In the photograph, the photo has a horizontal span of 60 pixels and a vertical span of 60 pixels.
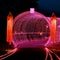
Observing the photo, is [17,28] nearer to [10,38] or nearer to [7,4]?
[10,38]

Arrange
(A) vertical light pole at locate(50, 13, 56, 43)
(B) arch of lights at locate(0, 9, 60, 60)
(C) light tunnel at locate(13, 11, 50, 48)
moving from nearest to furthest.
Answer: (A) vertical light pole at locate(50, 13, 56, 43), (B) arch of lights at locate(0, 9, 60, 60), (C) light tunnel at locate(13, 11, 50, 48)

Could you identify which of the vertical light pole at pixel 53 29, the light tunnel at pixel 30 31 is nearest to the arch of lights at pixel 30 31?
the light tunnel at pixel 30 31

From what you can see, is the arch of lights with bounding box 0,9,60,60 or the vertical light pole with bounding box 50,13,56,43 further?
the arch of lights with bounding box 0,9,60,60

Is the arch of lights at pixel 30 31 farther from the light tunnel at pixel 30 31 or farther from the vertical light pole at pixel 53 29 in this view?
the vertical light pole at pixel 53 29

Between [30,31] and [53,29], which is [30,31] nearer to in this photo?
[30,31]

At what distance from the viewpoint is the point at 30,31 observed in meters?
41.9

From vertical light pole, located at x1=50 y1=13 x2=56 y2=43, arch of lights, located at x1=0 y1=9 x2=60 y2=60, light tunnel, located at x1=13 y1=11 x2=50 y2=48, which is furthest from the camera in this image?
light tunnel, located at x1=13 y1=11 x2=50 y2=48

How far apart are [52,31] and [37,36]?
35.3 ft

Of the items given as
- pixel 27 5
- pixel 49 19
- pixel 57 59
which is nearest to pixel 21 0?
pixel 27 5

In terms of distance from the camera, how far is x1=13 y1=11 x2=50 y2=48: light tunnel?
3610 centimetres

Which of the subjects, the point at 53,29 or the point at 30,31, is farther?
the point at 30,31

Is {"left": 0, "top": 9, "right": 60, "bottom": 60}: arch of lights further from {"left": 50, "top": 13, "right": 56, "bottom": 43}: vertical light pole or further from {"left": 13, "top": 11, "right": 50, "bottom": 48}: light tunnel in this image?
{"left": 50, "top": 13, "right": 56, "bottom": 43}: vertical light pole

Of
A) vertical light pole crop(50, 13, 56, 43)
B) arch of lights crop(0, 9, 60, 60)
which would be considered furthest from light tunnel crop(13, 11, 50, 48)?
vertical light pole crop(50, 13, 56, 43)

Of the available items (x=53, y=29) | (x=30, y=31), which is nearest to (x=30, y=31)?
(x=30, y=31)
